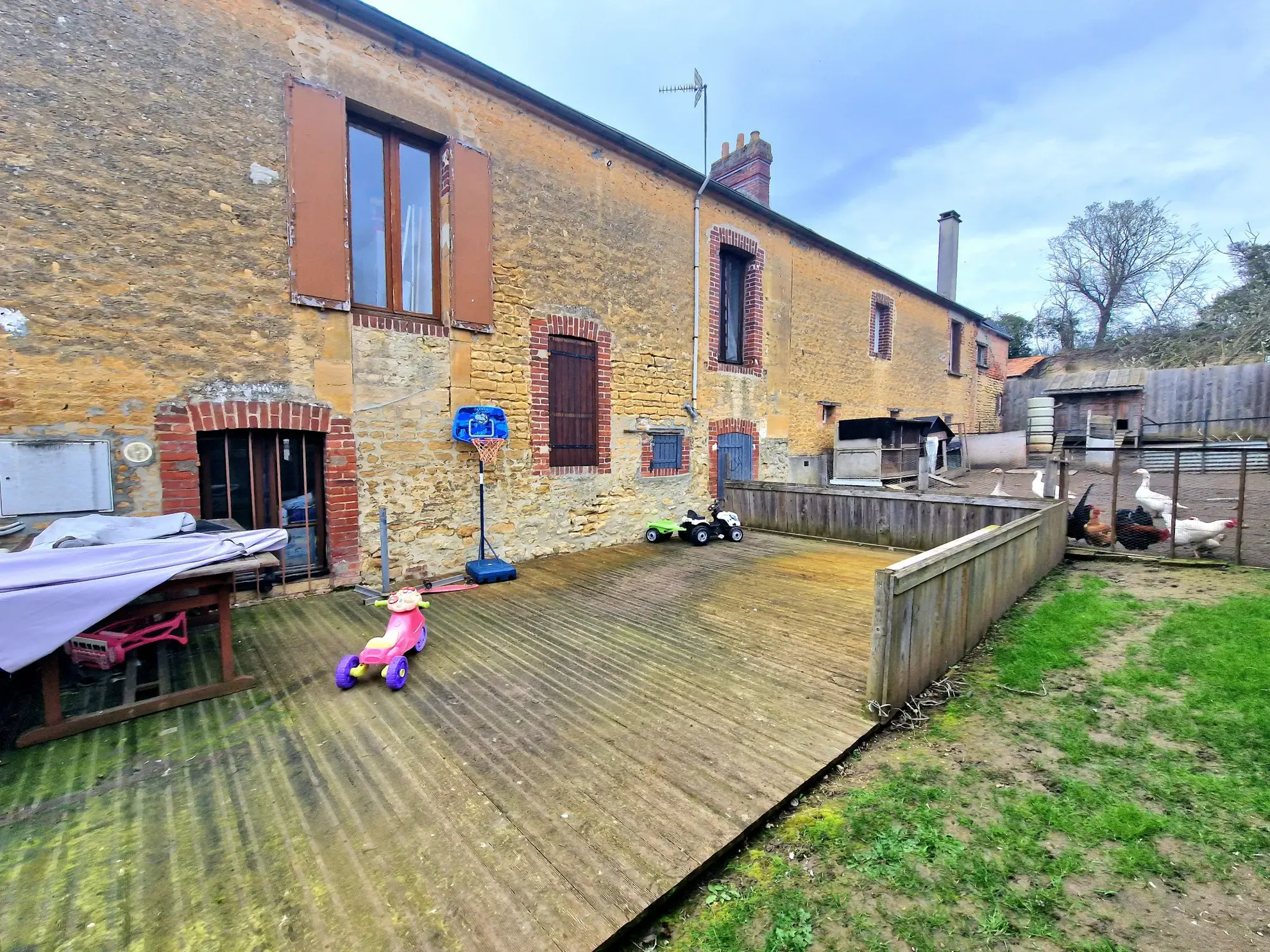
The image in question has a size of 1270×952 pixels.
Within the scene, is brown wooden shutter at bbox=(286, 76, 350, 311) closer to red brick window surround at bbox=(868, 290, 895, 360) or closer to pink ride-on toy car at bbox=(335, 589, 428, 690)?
pink ride-on toy car at bbox=(335, 589, 428, 690)

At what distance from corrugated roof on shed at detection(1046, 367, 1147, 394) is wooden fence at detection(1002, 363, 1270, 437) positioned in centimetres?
36

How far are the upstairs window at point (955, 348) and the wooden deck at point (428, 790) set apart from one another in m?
16.2

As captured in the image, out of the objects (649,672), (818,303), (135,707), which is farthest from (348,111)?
(818,303)

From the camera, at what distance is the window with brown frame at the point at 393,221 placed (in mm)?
5844

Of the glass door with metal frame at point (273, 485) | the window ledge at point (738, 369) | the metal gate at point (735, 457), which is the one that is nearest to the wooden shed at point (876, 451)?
the metal gate at point (735, 457)

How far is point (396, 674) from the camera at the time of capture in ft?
11.5

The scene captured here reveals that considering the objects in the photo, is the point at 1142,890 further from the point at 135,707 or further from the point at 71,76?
the point at 71,76

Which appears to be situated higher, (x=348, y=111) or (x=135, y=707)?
(x=348, y=111)

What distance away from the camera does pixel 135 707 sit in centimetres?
310

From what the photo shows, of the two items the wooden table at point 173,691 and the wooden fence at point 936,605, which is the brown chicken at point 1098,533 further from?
the wooden table at point 173,691

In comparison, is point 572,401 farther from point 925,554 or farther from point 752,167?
point 752,167

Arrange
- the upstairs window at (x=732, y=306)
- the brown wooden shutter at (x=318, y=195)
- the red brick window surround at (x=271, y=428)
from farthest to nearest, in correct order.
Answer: the upstairs window at (x=732, y=306), the brown wooden shutter at (x=318, y=195), the red brick window surround at (x=271, y=428)

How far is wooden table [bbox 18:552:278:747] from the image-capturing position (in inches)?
112

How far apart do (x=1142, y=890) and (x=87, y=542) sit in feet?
17.7
